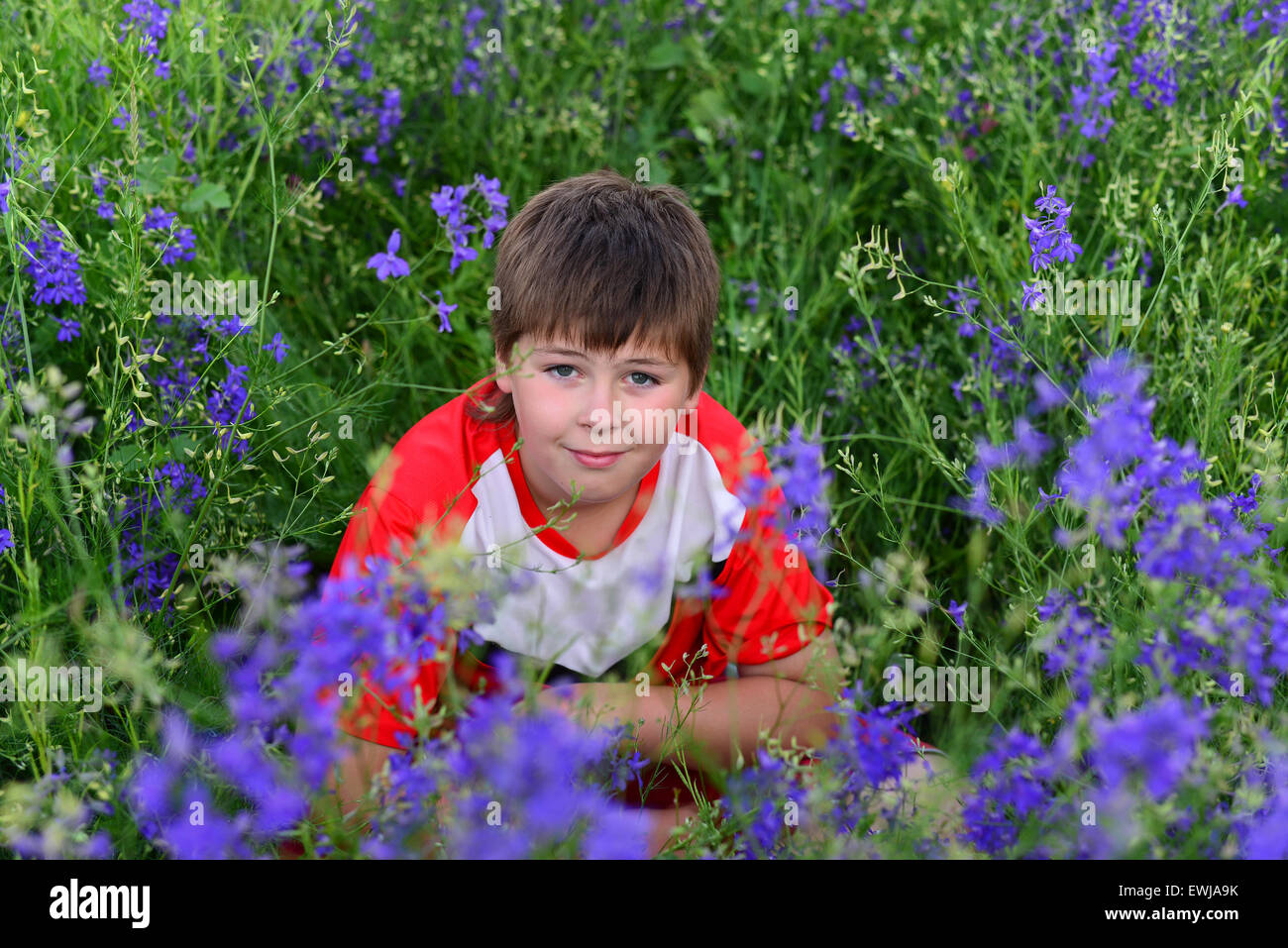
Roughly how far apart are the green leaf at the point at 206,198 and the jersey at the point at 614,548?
2.90 ft

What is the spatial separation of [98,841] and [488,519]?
47.8 inches

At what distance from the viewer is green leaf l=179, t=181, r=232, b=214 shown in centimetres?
295

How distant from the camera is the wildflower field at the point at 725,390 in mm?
1448

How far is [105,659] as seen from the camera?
1848mm

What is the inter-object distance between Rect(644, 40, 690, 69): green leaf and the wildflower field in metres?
0.02

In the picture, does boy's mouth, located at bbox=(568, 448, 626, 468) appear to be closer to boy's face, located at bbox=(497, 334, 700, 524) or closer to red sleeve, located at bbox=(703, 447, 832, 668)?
boy's face, located at bbox=(497, 334, 700, 524)

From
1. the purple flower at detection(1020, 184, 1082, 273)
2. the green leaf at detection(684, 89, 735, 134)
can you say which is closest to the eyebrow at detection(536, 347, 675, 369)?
the purple flower at detection(1020, 184, 1082, 273)

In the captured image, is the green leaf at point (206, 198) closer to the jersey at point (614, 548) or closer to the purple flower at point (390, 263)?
the purple flower at point (390, 263)

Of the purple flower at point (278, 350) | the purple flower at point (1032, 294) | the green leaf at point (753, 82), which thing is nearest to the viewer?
the purple flower at point (1032, 294)

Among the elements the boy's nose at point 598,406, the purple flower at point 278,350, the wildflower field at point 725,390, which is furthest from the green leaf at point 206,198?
the boy's nose at point 598,406

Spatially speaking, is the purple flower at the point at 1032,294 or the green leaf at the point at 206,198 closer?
the purple flower at the point at 1032,294

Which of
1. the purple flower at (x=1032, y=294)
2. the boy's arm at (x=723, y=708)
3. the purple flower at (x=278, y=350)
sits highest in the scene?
the purple flower at (x=278, y=350)

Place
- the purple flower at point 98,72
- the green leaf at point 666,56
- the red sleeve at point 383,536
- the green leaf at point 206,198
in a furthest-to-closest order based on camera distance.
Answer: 1. the green leaf at point 666,56
2. the green leaf at point 206,198
3. the purple flower at point 98,72
4. the red sleeve at point 383,536
